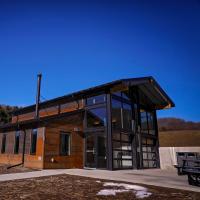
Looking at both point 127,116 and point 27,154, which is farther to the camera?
point 127,116

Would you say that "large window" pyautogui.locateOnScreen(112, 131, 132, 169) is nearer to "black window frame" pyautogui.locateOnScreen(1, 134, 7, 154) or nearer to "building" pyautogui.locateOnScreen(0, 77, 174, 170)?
"building" pyautogui.locateOnScreen(0, 77, 174, 170)

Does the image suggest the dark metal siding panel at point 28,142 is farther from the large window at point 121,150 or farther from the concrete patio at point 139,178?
the large window at point 121,150

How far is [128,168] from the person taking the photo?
14.4 meters

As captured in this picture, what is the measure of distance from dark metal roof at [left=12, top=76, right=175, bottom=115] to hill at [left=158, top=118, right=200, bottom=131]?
87.3ft

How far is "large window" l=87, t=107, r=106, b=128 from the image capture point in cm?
1432

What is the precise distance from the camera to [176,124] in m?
52.0

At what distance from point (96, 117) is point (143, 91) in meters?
Answer: 5.55

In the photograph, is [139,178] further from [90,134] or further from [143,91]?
[143,91]

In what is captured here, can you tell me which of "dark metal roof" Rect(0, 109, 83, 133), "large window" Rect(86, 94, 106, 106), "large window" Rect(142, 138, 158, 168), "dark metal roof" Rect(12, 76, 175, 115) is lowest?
"large window" Rect(142, 138, 158, 168)

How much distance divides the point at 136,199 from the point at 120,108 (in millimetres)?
9632

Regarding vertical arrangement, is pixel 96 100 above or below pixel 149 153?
above

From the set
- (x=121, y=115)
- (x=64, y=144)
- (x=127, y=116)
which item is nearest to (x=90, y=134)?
(x=64, y=144)

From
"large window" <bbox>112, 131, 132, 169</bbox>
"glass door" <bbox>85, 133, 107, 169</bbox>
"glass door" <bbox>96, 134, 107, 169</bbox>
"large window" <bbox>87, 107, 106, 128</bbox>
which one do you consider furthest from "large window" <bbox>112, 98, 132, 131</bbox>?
"glass door" <bbox>85, 133, 107, 169</bbox>

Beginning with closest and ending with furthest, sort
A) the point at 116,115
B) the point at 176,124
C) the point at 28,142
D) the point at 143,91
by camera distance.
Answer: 1. the point at 28,142
2. the point at 116,115
3. the point at 143,91
4. the point at 176,124
